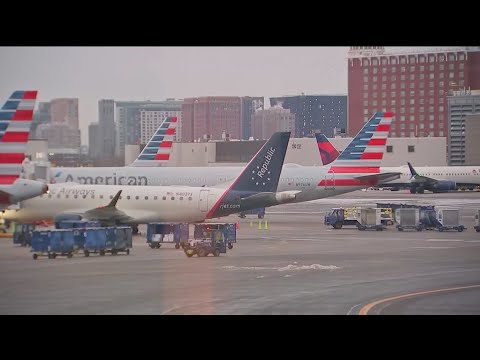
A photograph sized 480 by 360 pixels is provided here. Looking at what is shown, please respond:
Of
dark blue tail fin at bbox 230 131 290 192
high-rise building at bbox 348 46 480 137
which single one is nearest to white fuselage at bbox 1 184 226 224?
dark blue tail fin at bbox 230 131 290 192

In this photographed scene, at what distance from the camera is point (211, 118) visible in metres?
85.8

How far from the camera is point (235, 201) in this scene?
48.9 metres

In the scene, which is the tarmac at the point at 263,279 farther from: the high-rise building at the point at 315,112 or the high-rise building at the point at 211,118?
the high-rise building at the point at 315,112

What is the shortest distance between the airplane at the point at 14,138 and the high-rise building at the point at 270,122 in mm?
51863

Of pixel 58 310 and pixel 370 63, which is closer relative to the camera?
pixel 58 310

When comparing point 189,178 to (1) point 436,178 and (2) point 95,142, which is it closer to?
(2) point 95,142

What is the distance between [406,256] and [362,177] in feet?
85.7

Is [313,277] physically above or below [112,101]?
below

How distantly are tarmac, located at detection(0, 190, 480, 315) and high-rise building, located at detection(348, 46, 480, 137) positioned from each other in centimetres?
4154

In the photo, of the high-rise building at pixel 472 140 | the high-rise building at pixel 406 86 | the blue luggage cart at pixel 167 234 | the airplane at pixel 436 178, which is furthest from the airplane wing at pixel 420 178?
the blue luggage cart at pixel 167 234

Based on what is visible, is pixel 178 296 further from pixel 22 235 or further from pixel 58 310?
pixel 22 235

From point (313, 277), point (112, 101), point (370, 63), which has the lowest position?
point (313, 277)

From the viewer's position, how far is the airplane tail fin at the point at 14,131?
29.4m
